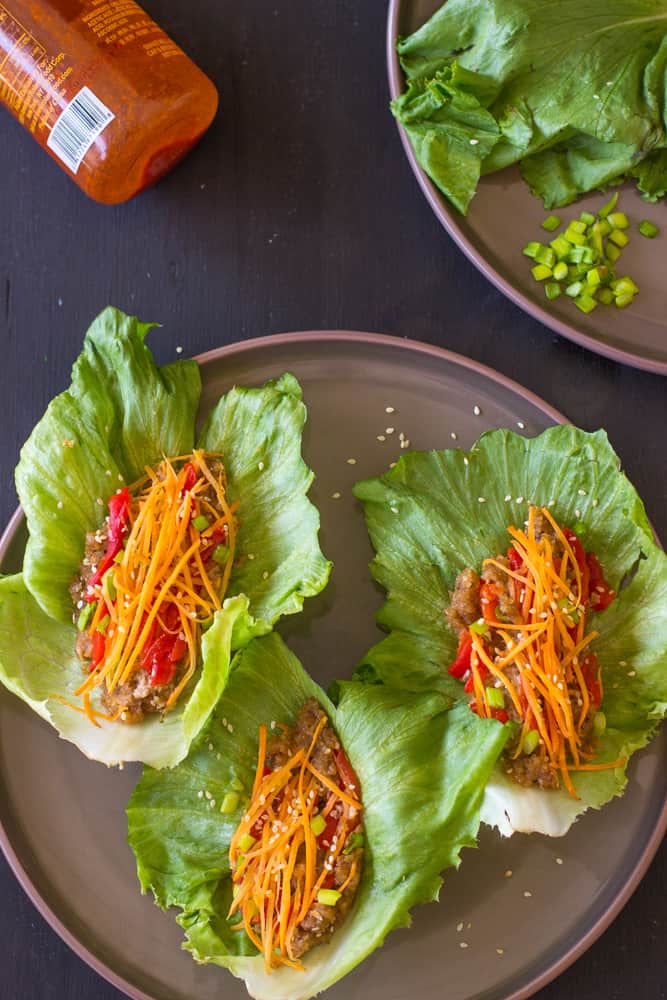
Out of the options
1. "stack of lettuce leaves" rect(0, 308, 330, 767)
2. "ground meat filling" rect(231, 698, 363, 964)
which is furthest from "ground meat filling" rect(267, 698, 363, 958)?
"stack of lettuce leaves" rect(0, 308, 330, 767)

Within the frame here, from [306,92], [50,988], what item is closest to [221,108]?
[306,92]

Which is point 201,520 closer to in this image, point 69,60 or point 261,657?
point 261,657

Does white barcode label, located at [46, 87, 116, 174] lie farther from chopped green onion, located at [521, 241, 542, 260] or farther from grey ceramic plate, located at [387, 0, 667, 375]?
chopped green onion, located at [521, 241, 542, 260]

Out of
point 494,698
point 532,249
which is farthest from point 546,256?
point 494,698

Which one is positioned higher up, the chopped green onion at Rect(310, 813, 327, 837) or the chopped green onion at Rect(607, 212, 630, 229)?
the chopped green onion at Rect(607, 212, 630, 229)

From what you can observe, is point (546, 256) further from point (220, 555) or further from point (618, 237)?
point (220, 555)

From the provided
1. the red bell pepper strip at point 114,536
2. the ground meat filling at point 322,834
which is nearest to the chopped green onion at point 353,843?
the ground meat filling at point 322,834
